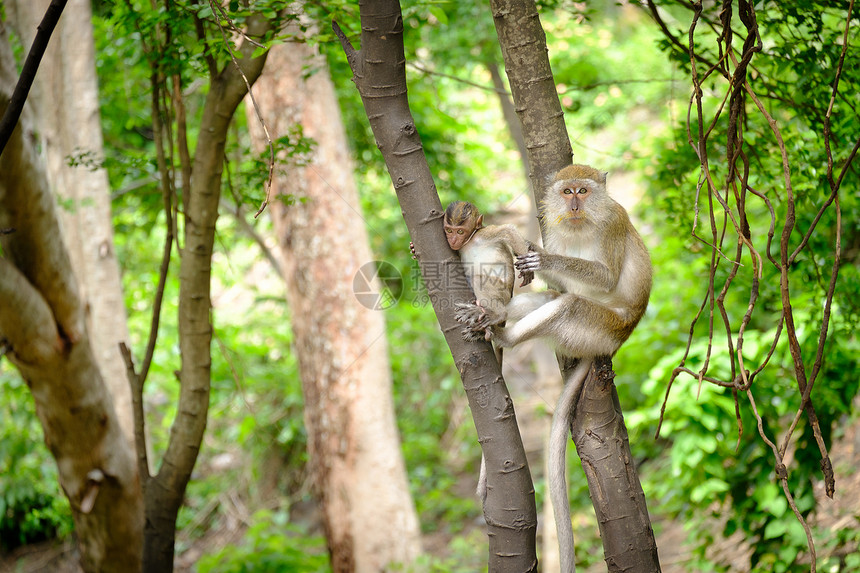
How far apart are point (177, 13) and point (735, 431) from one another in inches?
165

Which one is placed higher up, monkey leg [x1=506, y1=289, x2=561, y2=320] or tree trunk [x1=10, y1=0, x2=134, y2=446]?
tree trunk [x1=10, y1=0, x2=134, y2=446]

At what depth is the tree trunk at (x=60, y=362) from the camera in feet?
10.6

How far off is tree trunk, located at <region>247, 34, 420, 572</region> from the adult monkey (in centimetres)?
336

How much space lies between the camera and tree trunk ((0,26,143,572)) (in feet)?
10.6

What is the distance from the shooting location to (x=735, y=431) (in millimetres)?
4469

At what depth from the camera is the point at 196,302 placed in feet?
10.4

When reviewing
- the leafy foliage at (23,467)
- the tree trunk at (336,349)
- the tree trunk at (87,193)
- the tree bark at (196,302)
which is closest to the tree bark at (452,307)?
the tree bark at (196,302)

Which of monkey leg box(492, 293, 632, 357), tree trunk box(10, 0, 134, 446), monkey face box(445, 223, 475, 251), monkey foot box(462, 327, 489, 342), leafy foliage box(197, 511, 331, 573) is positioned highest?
tree trunk box(10, 0, 134, 446)

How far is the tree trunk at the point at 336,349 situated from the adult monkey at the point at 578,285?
3356mm

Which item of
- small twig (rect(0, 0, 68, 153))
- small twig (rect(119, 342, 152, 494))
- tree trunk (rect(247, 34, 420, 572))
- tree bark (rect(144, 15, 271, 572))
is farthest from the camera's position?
tree trunk (rect(247, 34, 420, 572))

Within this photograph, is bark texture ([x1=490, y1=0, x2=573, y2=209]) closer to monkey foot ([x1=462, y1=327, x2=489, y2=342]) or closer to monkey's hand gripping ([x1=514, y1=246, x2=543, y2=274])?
monkey's hand gripping ([x1=514, y1=246, x2=543, y2=274])

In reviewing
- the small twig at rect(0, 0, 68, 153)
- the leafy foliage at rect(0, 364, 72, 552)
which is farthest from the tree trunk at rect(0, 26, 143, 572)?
the leafy foliage at rect(0, 364, 72, 552)

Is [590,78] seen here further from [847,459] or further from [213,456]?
[213,456]

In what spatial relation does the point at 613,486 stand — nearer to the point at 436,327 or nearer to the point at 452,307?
the point at 452,307
